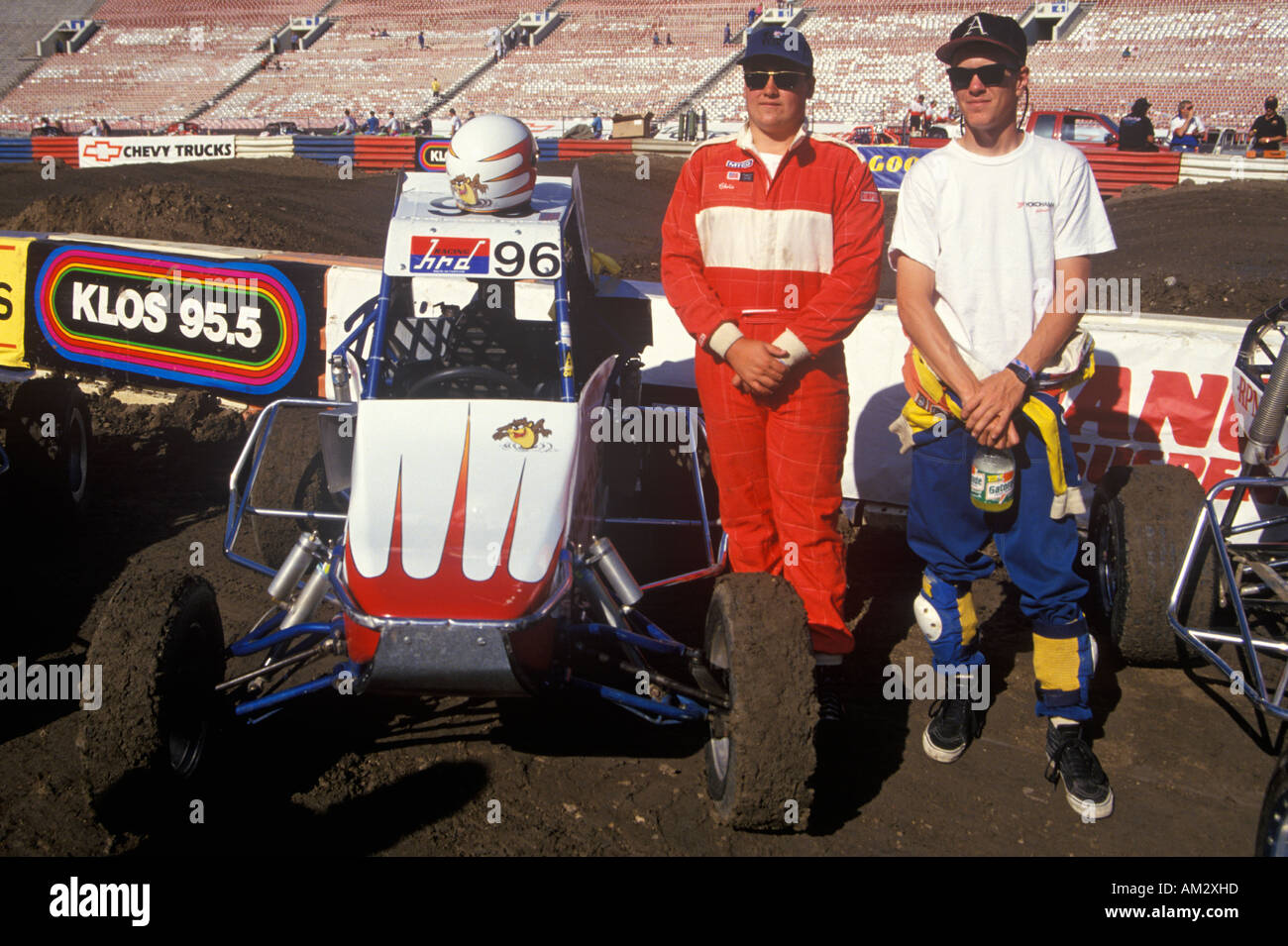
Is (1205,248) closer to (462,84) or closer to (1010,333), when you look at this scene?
(1010,333)

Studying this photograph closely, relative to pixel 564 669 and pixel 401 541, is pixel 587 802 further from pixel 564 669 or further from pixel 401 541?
pixel 401 541

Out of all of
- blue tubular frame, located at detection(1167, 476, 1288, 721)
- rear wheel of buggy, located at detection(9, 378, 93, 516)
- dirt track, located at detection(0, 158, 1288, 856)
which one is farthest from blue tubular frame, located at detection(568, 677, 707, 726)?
rear wheel of buggy, located at detection(9, 378, 93, 516)

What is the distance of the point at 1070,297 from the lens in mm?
3270

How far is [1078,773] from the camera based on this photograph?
3.37 metres

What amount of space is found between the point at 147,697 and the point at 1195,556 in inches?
142

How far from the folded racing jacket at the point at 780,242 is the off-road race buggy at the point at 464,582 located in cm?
60

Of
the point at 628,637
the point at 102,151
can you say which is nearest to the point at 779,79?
the point at 628,637

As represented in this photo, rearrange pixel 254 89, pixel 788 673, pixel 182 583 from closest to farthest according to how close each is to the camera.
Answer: pixel 788 673, pixel 182 583, pixel 254 89

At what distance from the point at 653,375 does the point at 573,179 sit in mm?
1473

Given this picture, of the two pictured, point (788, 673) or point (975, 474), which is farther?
point (975, 474)

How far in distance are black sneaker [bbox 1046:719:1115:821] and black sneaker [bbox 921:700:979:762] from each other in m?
0.28

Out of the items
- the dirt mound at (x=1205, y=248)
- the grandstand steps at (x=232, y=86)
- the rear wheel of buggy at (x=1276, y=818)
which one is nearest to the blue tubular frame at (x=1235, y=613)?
the rear wheel of buggy at (x=1276, y=818)

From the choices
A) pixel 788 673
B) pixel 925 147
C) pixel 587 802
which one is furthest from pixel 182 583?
pixel 925 147

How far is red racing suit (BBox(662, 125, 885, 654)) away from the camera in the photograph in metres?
3.70
